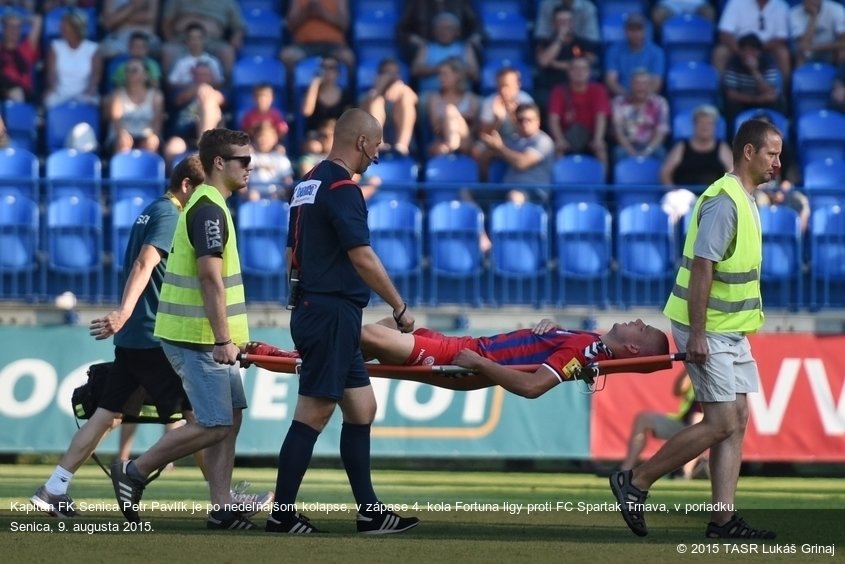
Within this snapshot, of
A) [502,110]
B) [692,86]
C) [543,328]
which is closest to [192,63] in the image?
[502,110]

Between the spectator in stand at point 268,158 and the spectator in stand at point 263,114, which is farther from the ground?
the spectator in stand at point 263,114

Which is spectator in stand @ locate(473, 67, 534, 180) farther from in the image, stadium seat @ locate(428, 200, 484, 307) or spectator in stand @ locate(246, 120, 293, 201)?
spectator in stand @ locate(246, 120, 293, 201)

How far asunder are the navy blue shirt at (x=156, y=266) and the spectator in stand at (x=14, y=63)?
7.77 metres

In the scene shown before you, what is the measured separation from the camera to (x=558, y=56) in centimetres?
1734

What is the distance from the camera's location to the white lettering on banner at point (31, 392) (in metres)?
13.8

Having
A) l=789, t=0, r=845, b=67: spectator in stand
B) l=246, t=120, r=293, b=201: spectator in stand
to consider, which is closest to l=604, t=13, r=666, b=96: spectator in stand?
l=789, t=0, r=845, b=67: spectator in stand

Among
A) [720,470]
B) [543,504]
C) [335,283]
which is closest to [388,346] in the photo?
[335,283]

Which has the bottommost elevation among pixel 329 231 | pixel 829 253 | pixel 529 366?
pixel 529 366

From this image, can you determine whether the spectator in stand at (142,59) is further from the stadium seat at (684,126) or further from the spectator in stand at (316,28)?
the stadium seat at (684,126)

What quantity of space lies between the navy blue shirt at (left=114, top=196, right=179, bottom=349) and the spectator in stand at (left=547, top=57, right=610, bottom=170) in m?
7.62

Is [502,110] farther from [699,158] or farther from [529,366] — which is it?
[529,366]

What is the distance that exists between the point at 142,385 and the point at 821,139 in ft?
31.3

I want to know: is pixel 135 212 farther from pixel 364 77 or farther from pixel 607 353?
pixel 607 353

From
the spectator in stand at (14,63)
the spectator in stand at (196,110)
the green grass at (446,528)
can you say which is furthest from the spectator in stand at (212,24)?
the green grass at (446,528)
